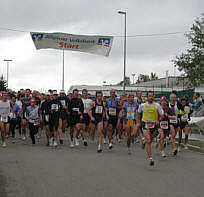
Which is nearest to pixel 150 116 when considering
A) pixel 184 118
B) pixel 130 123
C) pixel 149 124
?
pixel 149 124

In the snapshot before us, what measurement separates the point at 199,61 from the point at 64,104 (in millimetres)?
25464

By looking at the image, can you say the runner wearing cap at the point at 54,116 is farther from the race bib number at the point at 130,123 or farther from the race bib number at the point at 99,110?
the race bib number at the point at 130,123

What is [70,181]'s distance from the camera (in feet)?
26.2

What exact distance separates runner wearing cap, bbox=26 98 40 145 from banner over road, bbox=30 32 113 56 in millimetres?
11338

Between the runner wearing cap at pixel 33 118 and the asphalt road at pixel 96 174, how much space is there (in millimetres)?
2250

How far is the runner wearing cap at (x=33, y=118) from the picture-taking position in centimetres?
1548

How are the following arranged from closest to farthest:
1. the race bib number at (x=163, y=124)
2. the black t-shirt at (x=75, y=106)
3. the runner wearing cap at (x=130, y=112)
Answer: the race bib number at (x=163, y=124)
the runner wearing cap at (x=130, y=112)
the black t-shirt at (x=75, y=106)

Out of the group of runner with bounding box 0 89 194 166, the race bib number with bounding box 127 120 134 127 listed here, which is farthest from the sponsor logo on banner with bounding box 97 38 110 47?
the race bib number with bounding box 127 120 134 127

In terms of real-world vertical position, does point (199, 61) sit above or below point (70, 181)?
above

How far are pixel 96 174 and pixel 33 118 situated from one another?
723 centimetres

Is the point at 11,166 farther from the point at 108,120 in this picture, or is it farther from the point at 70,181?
the point at 108,120

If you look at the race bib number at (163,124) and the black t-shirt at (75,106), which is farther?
the black t-shirt at (75,106)

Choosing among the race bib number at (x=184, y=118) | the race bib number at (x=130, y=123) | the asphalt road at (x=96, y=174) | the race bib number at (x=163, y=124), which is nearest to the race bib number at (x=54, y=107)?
the asphalt road at (x=96, y=174)

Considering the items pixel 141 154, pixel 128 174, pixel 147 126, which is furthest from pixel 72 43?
pixel 128 174
